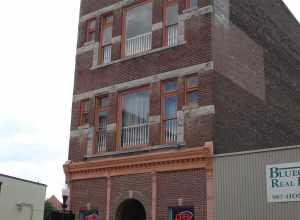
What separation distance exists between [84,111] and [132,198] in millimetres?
5207

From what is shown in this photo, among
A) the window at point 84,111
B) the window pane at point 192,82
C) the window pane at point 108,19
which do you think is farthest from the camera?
the window pane at point 108,19

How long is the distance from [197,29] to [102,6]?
5.88 m

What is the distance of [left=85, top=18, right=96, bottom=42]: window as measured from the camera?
24.0 meters

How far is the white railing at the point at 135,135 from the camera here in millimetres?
20578

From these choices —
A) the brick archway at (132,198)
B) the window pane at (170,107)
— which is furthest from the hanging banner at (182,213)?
the window pane at (170,107)

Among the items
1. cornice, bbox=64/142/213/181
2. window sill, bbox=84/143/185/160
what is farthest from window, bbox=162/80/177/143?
cornice, bbox=64/142/213/181

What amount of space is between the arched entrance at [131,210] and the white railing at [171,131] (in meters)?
2.81

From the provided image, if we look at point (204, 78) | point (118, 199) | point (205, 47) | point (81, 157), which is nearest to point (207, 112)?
point (204, 78)

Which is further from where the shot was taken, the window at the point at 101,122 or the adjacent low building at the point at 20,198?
the adjacent low building at the point at 20,198

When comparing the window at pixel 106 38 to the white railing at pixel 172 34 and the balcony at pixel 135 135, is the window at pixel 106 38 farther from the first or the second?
the balcony at pixel 135 135

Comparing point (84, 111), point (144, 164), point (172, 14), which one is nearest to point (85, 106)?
point (84, 111)

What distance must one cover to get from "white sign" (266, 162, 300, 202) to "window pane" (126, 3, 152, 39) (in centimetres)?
859

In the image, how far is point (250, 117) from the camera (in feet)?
69.4

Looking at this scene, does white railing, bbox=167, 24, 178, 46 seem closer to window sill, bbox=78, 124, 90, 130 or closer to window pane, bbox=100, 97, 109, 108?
window pane, bbox=100, 97, 109, 108
